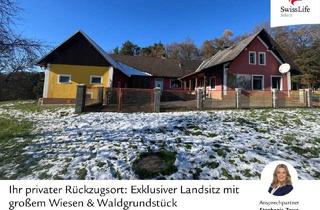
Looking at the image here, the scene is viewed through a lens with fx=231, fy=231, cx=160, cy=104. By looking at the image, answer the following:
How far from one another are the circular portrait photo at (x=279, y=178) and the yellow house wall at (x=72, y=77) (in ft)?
47.6

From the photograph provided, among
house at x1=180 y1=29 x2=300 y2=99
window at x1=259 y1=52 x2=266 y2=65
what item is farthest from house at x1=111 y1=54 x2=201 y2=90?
window at x1=259 y1=52 x2=266 y2=65

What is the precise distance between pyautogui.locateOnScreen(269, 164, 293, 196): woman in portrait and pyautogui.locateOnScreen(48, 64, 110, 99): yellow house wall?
1459 centimetres

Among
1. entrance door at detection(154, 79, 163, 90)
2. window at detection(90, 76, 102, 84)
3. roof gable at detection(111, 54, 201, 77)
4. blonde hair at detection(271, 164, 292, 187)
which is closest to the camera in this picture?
blonde hair at detection(271, 164, 292, 187)

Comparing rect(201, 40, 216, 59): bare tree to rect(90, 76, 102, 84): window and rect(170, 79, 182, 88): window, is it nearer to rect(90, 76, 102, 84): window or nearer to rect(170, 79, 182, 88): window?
rect(170, 79, 182, 88): window

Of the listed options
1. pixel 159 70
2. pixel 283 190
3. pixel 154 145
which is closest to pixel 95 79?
pixel 159 70

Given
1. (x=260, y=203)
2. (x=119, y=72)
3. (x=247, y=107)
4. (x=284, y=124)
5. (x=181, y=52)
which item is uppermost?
(x=181, y=52)

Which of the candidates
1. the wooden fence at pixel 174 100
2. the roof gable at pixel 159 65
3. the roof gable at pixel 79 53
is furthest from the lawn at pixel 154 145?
the roof gable at pixel 159 65

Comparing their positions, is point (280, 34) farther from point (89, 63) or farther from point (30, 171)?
point (30, 171)

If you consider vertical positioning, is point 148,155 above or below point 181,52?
below

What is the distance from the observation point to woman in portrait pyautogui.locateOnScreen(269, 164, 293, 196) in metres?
5.28

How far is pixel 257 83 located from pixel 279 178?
53.6 feet

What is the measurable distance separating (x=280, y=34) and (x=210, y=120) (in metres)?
45.4

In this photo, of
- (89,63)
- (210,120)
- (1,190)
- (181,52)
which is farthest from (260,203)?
(181,52)

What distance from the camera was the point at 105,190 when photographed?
5.00 metres
